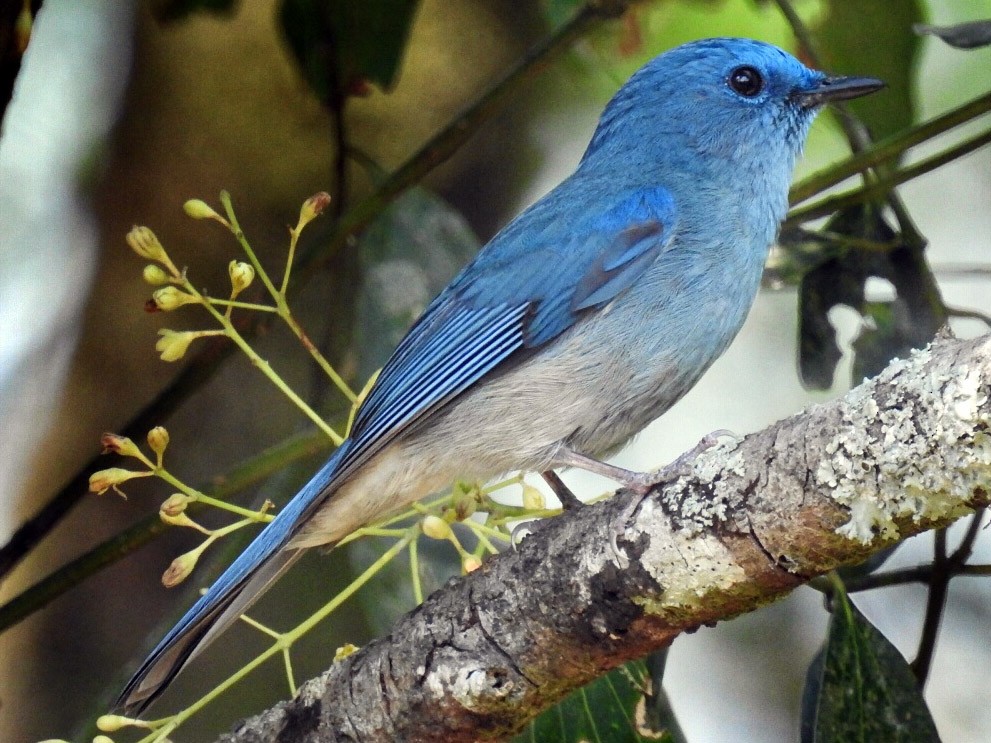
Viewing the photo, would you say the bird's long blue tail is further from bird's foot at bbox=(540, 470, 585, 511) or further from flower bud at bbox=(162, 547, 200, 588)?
bird's foot at bbox=(540, 470, 585, 511)

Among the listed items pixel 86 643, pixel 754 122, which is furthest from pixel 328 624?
pixel 754 122

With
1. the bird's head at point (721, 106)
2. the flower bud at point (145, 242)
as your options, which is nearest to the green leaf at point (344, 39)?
the bird's head at point (721, 106)

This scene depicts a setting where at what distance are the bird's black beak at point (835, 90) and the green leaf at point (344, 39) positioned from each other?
4.28 ft

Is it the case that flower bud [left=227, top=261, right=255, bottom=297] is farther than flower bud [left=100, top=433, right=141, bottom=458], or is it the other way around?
flower bud [left=227, top=261, right=255, bottom=297]

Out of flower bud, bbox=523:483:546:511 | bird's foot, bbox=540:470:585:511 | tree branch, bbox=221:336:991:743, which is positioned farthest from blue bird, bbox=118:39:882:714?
tree branch, bbox=221:336:991:743

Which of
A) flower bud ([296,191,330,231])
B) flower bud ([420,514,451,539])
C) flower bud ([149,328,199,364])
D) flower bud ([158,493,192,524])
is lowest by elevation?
flower bud ([420,514,451,539])

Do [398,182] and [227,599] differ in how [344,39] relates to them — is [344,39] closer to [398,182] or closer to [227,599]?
[398,182]

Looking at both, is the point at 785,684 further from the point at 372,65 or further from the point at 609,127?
the point at 372,65

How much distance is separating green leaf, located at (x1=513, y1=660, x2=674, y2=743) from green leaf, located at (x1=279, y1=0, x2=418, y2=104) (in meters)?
2.17

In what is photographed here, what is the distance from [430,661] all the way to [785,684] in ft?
11.9

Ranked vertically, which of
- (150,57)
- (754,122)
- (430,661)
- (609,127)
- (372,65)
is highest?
(150,57)

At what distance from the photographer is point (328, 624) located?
4.91 m

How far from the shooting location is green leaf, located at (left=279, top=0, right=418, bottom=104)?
4.10 metres

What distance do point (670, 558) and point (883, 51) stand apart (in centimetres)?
244
